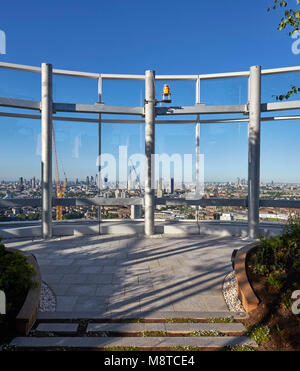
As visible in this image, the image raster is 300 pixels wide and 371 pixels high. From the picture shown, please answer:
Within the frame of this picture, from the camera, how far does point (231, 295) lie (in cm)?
473

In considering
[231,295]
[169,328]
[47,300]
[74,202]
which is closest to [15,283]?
[47,300]

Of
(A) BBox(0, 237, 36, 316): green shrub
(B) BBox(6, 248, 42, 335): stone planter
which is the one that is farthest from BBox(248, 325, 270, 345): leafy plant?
(A) BBox(0, 237, 36, 316): green shrub

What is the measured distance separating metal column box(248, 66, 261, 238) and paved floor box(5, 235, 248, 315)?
3.24ft

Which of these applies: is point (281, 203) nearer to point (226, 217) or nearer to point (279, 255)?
point (226, 217)

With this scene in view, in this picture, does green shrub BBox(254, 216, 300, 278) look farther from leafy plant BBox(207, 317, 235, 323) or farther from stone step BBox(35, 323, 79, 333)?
stone step BBox(35, 323, 79, 333)

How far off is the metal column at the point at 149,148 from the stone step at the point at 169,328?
6.01m

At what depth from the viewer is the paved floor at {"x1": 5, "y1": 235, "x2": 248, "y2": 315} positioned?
14.6 feet

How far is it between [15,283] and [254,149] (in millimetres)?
8015

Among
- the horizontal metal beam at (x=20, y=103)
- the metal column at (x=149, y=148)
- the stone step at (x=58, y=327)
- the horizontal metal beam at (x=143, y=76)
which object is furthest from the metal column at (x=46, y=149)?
the stone step at (x=58, y=327)

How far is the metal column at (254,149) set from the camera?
863 centimetres

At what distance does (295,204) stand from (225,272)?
15.0 ft

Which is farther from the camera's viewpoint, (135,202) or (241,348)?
(135,202)
